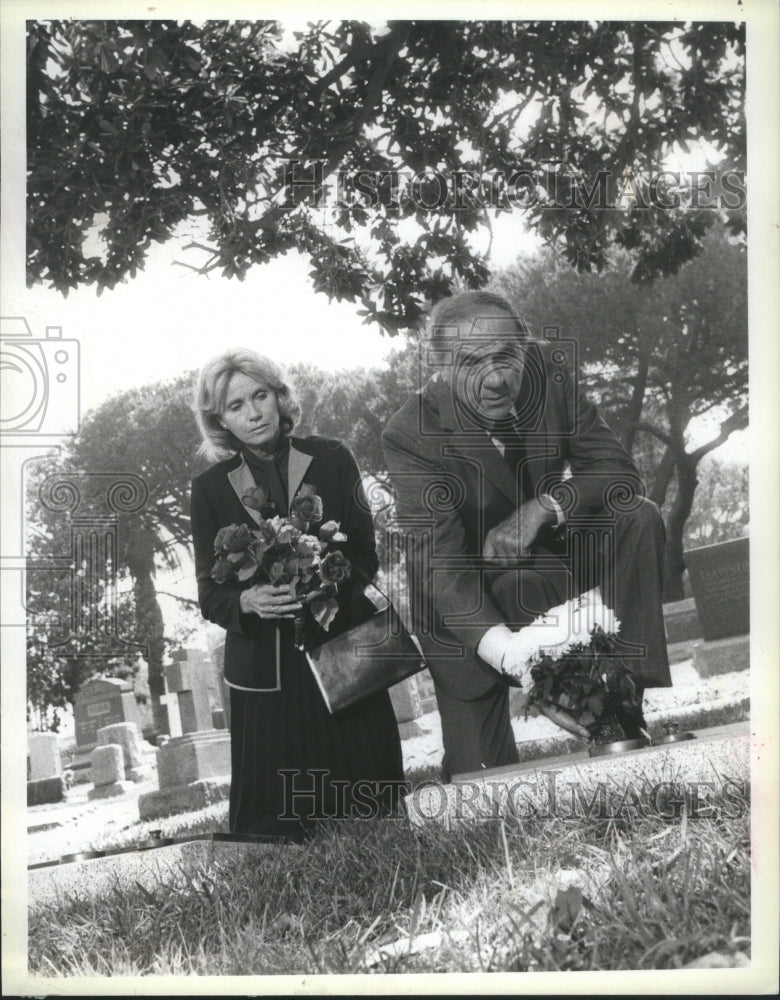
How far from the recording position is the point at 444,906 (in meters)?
4.24

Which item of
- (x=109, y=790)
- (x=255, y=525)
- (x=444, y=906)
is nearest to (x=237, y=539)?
(x=255, y=525)

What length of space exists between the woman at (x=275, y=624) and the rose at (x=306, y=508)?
0.03 meters

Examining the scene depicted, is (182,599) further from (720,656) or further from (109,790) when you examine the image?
(720,656)

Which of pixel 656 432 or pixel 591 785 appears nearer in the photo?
pixel 591 785

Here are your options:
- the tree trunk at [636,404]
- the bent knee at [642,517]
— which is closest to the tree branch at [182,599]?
the bent knee at [642,517]

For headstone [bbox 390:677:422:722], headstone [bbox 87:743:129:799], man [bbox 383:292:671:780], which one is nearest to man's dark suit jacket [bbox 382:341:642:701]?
man [bbox 383:292:671:780]

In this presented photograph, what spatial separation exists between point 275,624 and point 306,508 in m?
0.47

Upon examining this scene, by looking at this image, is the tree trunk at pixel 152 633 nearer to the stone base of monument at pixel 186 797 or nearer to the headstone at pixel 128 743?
the headstone at pixel 128 743

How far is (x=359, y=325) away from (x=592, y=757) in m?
1.95

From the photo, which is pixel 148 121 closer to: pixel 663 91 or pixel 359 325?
pixel 359 325

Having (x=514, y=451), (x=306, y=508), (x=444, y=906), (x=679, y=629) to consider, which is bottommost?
(x=444, y=906)

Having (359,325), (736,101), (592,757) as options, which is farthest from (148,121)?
(592,757)

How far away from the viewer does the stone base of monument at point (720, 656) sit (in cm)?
458

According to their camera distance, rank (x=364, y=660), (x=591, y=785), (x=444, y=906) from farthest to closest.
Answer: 1. (x=364, y=660)
2. (x=591, y=785)
3. (x=444, y=906)
